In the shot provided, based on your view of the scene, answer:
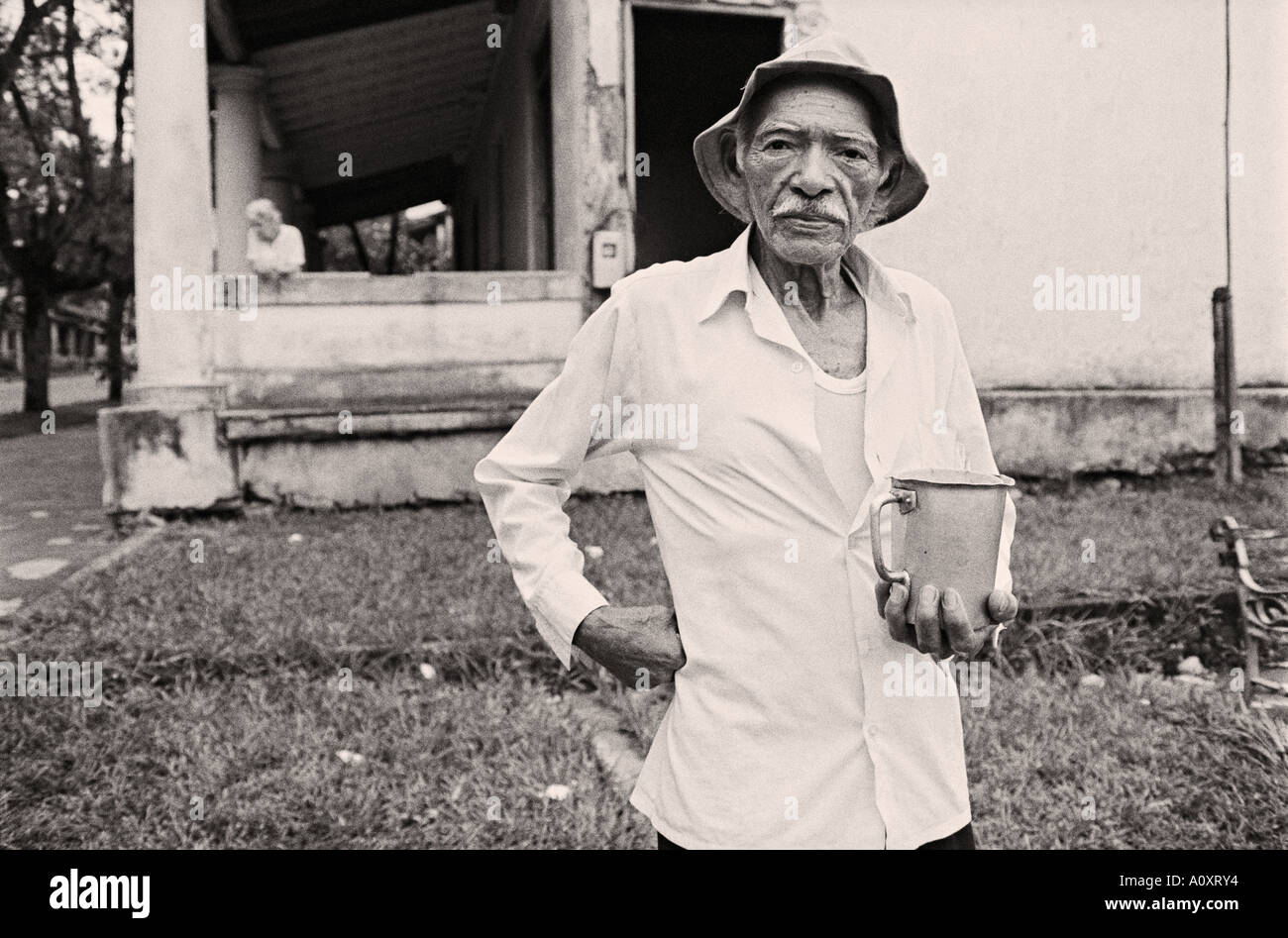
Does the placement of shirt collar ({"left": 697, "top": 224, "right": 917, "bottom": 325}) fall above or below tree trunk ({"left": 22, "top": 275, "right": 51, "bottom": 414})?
below

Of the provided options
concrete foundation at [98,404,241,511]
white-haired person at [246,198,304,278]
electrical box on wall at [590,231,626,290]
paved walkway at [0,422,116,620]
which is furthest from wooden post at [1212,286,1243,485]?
paved walkway at [0,422,116,620]

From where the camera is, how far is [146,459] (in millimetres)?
6715

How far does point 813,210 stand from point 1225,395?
6693 millimetres

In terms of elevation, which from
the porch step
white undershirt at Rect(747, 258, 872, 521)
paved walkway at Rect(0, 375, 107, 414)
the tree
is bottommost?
white undershirt at Rect(747, 258, 872, 521)

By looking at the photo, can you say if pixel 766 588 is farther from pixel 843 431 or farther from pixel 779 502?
pixel 843 431

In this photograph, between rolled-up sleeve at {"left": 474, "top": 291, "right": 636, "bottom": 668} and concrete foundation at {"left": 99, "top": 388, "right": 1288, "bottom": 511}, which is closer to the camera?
rolled-up sleeve at {"left": 474, "top": 291, "right": 636, "bottom": 668}

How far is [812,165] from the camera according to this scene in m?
1.56

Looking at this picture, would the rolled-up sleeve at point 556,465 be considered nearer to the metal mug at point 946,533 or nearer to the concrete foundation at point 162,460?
the metal mug at point 946,533

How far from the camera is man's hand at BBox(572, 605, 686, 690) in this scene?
60.9 inches

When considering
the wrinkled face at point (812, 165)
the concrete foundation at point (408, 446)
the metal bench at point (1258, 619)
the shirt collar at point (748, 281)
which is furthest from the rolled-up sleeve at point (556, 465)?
the concrete foundation at point (408, 446)

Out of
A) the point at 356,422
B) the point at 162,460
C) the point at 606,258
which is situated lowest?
the point at 162,460

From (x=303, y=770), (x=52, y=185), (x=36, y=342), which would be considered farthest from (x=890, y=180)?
(x=36, y=342)

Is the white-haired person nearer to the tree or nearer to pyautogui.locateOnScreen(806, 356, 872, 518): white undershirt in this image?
pyautogui.locateOnScreen(806, 356, 872, 518): white undershirt

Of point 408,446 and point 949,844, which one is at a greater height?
point 408,446
